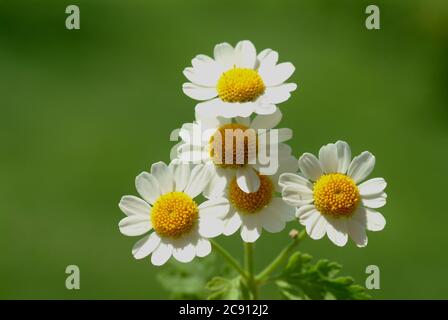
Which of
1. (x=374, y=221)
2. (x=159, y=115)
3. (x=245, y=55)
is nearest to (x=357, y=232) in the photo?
(x=374, y=221)

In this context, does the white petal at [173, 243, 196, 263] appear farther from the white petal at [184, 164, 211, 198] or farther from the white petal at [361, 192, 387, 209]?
the white petal at [361, 192, 387, 209]

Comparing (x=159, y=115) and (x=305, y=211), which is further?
(x=159, y=115)

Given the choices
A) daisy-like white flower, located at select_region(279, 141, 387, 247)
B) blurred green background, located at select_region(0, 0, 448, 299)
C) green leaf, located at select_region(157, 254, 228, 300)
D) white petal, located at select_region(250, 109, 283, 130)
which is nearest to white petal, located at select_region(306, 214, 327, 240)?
daisy-like white flower, located at select_region(279, 141, 387, 247)

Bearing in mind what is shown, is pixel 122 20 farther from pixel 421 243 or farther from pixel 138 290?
pixel 421 243

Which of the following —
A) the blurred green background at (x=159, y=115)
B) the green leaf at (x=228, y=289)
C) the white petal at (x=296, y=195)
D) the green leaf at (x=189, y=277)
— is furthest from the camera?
the blurred green background at (x=159, y=115)

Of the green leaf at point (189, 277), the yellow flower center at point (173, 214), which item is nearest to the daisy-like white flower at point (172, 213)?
the yellow flower center at point (173, 214)

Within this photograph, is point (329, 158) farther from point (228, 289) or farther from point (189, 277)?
point (189, 277)

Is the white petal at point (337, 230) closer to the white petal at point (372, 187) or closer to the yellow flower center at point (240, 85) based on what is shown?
the white petal at point (372, 187)
